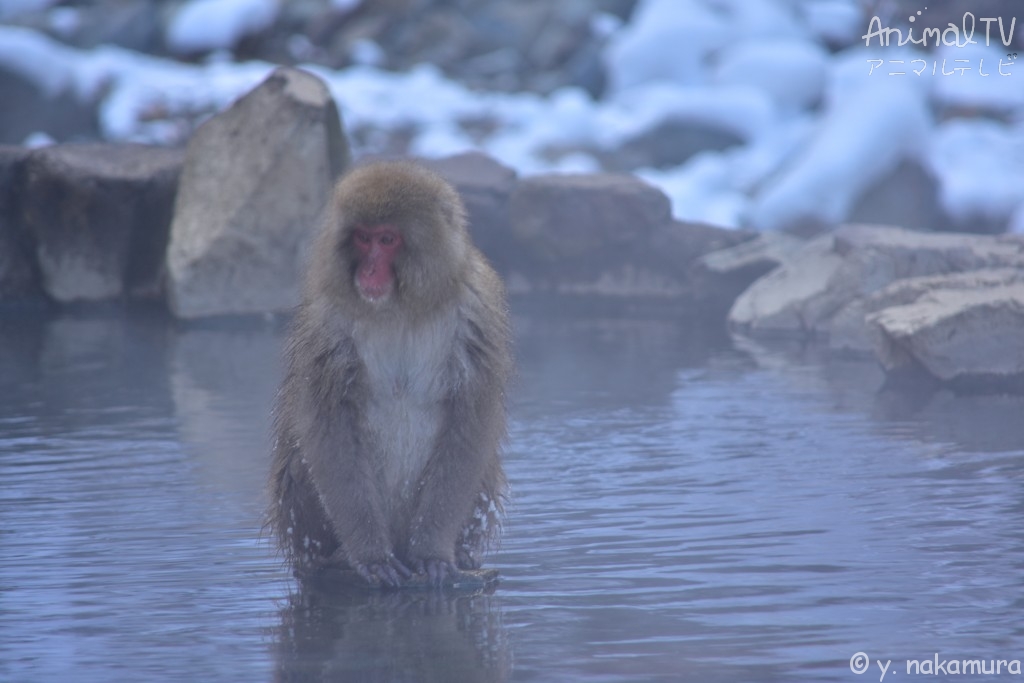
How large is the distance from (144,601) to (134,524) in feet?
2.68

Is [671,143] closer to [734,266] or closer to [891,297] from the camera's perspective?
[734,266]

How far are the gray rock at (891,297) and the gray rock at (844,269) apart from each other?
229mm

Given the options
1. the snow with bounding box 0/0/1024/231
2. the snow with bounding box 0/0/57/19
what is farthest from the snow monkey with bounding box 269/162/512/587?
the snow with bounding box 0/0/57/19

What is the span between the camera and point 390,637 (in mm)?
3186

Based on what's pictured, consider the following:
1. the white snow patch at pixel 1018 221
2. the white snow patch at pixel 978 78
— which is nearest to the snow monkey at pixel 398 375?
the white snow patch at pixel 1018 221

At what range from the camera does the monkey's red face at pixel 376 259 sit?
10.9 ft

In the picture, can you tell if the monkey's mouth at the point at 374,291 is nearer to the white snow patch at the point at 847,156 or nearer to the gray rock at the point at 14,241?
the gray rock at the point at 14,241

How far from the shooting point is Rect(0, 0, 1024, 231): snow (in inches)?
416

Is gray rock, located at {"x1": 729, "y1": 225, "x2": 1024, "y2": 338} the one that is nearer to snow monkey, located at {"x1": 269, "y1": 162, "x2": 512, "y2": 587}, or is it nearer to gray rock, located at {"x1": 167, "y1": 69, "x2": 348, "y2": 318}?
gray rock, located at {"x1": 167, "y1": 69, "x2": 348, "y2": 318}

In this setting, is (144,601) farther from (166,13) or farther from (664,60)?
(166,13)

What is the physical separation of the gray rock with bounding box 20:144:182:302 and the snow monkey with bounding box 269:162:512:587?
6.37 m

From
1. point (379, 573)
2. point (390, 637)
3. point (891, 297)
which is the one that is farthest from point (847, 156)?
point (390, 637)

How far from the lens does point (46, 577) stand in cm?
370

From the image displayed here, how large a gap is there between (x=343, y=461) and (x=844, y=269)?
496 centimetres
